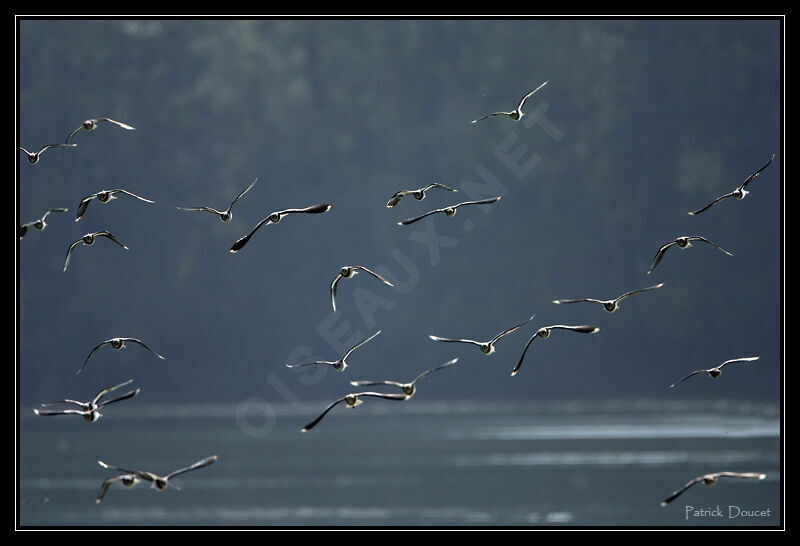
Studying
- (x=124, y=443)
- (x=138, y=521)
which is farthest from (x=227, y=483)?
(x=124, y=443)

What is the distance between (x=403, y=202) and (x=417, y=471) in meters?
33.0

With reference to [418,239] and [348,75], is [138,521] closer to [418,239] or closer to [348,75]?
[418,239]

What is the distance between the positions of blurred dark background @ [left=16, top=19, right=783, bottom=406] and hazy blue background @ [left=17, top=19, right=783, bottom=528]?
0.11 meters

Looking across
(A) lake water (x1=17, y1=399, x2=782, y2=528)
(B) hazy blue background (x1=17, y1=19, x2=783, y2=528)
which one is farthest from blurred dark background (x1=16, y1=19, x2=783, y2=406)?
(A) lake water (x1=17, y1=399, x2=782, y2=528)

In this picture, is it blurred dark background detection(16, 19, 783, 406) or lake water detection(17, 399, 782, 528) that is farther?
blurred dark background detection(16, 19, 783, 406)

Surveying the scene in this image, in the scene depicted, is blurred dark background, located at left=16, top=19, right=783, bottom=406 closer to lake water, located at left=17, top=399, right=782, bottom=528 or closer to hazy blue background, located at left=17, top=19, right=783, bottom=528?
hazy blue background, located at left=17, top=19, right=783, bottom=528

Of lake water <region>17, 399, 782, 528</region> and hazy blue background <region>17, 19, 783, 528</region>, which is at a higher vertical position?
hazy blue background <region>17, 19, 783, 528</region>

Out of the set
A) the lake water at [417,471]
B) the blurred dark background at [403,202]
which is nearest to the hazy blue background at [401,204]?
the blurred dark background at [403,202]

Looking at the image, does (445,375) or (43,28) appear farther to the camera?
(43,28)

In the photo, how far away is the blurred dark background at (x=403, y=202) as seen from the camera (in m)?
52.4

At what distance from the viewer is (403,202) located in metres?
60.3

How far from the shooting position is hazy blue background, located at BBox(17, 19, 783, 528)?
52219 mm

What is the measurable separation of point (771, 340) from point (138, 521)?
35.0 meters

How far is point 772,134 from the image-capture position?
5706 cm
